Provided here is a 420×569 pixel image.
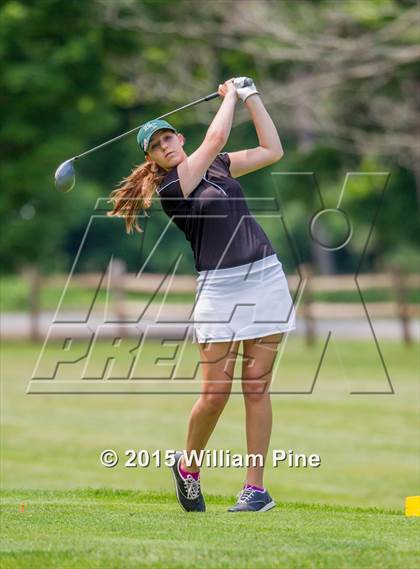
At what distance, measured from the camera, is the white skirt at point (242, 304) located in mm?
6480

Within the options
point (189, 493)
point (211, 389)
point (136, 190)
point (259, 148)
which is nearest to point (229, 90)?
point (259, 148)

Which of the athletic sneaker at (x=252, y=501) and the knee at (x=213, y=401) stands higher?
the knee at (x=213, y=401)

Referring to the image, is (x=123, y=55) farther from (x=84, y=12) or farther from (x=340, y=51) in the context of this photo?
(x=340, y=51)

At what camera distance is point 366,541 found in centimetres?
548

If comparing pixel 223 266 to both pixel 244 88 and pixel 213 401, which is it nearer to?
pixel 213 401

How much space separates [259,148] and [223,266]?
66 centimetres

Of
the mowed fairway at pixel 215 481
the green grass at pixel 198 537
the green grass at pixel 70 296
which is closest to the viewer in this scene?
the green grass at pixel 198 537

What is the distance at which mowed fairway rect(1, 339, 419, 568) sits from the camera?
5.23 metres

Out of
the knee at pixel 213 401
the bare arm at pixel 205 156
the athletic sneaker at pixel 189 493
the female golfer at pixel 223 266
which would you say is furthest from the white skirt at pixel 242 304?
the athletic sneaker at pixel 189 493

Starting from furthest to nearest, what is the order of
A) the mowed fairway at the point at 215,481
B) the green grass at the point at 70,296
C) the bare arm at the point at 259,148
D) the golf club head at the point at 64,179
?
the green grass at the point at 70,296
the golf club head at the point at 64,179
the bare arm at the point at 259,148
the mowed fairway at the point at 215,481

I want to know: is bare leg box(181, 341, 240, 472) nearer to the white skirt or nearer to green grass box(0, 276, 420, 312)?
the white skirt

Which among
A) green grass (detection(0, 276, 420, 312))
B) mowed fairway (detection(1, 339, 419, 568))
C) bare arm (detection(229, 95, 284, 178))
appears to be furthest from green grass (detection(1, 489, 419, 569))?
green grass (detection(0, 276, 420, 312))

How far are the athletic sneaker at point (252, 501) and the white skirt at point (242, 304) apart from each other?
2.70ft

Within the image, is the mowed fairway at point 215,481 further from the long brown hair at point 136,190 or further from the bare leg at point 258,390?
the long brown hair at point 136,190
